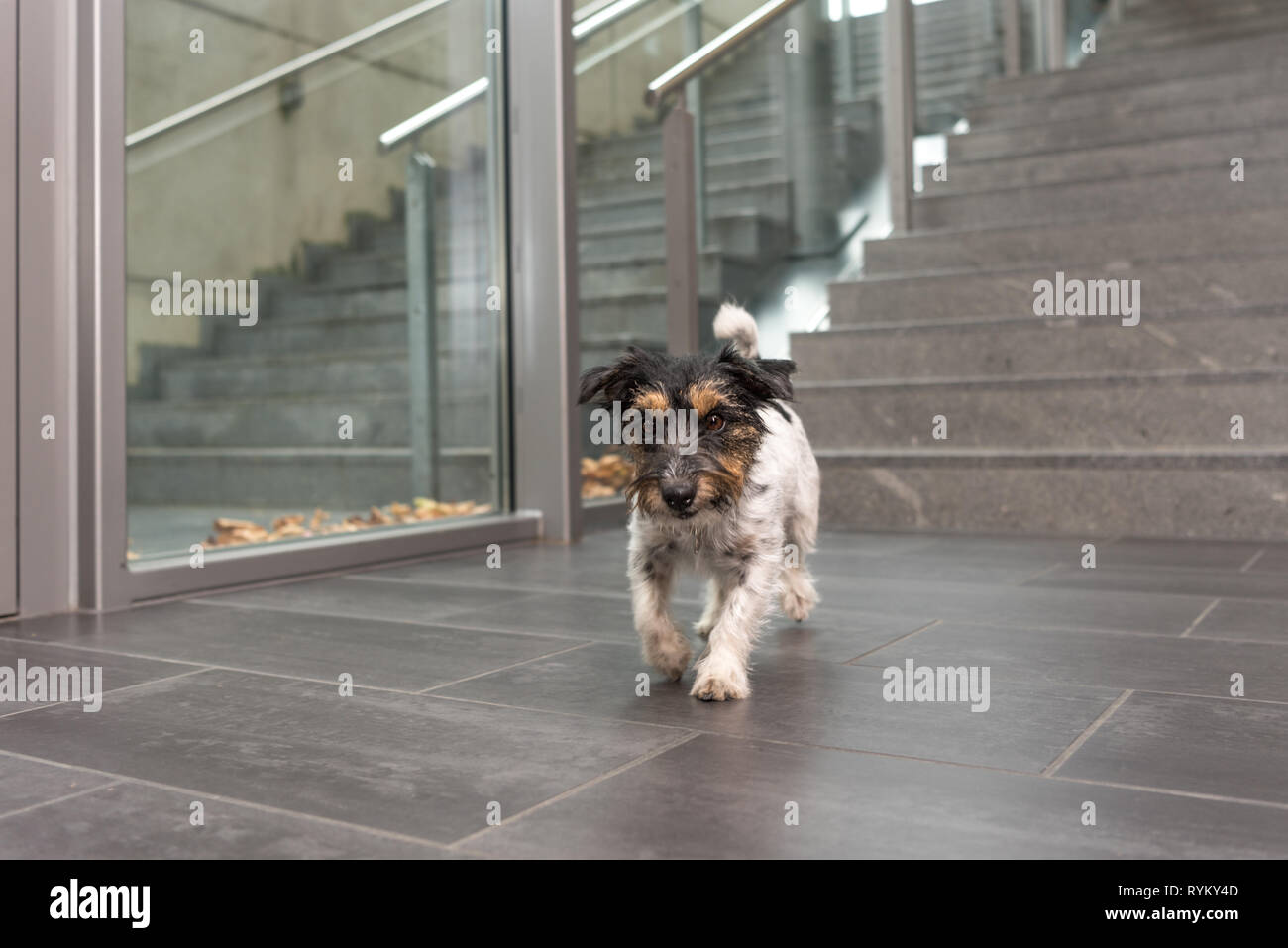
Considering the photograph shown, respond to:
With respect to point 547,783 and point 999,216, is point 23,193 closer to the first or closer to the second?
point 547,783

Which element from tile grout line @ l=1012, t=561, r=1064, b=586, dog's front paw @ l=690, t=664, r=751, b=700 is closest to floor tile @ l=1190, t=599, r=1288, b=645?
tile grout line @ l=1012, t=561, r=1064, b=586

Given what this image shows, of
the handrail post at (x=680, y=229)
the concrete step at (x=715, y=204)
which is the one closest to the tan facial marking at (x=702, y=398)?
the handrail post at (x=680, y=229)

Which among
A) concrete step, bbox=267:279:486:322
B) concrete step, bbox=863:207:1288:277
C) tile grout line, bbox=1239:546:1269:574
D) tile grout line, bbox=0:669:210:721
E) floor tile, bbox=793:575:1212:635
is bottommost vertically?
tile grout line, bbox=0:669:210:721

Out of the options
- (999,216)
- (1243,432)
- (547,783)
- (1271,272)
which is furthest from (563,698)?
(999,216)

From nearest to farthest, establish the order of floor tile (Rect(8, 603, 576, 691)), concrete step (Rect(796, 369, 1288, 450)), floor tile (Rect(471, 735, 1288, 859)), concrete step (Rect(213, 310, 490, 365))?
1. floor tile (Rect(471, 735, 1288, 859))
2. floor tile (Rect(8, 603, 576, 691))
3. concrete step (Rect(213, 310, 490, 365))
4. concrete step (Rect(796, 369, 1288, 450))

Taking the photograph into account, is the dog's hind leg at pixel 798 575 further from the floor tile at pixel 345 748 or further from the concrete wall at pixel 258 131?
the concrete wall at pixel 258 131

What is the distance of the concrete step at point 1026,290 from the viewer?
5.91 metres

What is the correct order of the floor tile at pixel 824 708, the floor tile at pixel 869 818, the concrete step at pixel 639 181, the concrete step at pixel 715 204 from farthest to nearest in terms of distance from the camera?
the concrete step at pixel 715 204 < the concrete step at pixel 639 181 < the floor tile at pixel 824 708 < the floor tile at pixel 869 818

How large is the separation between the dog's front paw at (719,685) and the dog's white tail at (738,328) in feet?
3.30

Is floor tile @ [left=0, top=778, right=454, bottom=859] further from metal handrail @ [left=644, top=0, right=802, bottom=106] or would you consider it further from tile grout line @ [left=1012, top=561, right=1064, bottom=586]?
metal handrail @ [left=644, top=0, right=802, bottom=106]

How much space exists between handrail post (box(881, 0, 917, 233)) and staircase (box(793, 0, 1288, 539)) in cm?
18

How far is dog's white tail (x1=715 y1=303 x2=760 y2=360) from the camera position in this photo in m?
3.25

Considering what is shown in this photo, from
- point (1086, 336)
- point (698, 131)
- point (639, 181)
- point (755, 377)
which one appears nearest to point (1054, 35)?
point (698, 131)

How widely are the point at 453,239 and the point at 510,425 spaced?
0.90 m
